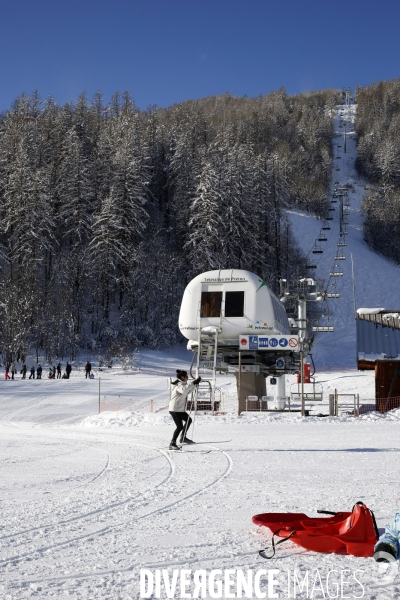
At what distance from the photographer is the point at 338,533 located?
464 centimetres

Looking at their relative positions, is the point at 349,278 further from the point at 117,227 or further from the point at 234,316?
the point at 234,316

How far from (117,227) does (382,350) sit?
3226 centimetres

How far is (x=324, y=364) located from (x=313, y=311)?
492 inches

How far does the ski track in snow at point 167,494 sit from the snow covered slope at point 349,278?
32657 millimetres

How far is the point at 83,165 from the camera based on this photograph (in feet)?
200

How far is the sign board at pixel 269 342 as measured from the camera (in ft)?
70.1

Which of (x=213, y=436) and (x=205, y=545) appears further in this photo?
(x=213, y=436)

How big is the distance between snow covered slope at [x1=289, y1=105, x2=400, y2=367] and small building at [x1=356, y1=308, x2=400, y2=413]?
1563 centimetres

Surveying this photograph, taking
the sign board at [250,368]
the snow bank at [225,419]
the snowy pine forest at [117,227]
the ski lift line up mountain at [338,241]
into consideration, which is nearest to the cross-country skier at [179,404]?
the snow bank at [225,419]

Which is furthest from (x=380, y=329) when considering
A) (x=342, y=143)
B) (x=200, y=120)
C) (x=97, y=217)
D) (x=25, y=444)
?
(x=342, y=143)

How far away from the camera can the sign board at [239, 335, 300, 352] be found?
21359mm

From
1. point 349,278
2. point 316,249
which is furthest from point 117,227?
point 349,278

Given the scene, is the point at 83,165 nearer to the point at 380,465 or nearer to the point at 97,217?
the point at 97,217

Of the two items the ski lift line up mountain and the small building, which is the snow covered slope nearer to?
the ski lift line up mountain
